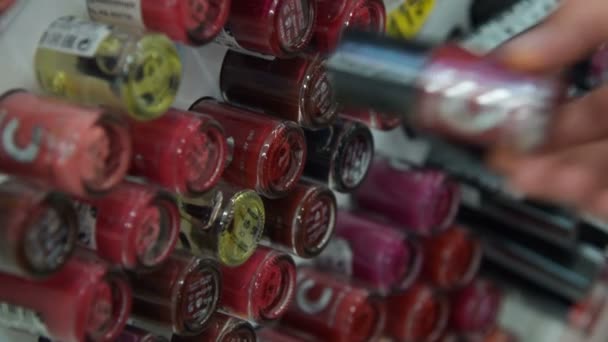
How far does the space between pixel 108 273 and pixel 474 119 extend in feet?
1.11

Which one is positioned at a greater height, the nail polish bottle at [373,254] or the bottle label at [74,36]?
the bottle label at [74,36]

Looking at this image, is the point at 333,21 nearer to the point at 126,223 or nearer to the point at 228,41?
the point at 228,41

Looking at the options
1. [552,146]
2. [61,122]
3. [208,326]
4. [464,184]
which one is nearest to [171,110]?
[61,122]

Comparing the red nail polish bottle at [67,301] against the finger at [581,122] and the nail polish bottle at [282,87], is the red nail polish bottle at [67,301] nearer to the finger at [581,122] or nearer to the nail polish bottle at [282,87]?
the nail polish bottle at [282,87]

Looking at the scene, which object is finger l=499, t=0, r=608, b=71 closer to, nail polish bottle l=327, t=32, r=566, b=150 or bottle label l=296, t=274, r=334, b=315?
nail polish bottle l=327, t=32, r=566, b=150

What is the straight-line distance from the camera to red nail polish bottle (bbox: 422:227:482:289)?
113 cm

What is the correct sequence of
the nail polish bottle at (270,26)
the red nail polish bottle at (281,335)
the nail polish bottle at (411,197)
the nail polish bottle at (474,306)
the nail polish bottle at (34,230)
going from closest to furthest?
1. the nail polish bottle at (34,230)
2. the nail polish bottle at (270,26)
3. the red nail polish bottle at (281,335)
4. the nail polish bottle at (411,197)
5. the nail polish bottle at (474,306)

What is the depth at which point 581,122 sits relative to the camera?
2.15ft

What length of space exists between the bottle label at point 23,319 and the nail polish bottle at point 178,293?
0.11 meters

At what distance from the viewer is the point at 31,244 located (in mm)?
602

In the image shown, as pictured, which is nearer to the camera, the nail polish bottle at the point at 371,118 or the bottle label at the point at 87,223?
the bottle label at the point at 87,223

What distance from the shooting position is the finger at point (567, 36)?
2.26ft

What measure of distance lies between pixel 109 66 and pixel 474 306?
791mm

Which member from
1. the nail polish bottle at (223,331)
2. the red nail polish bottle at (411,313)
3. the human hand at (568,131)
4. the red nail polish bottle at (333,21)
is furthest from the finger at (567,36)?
the red nail polish bottle at (411,313)
